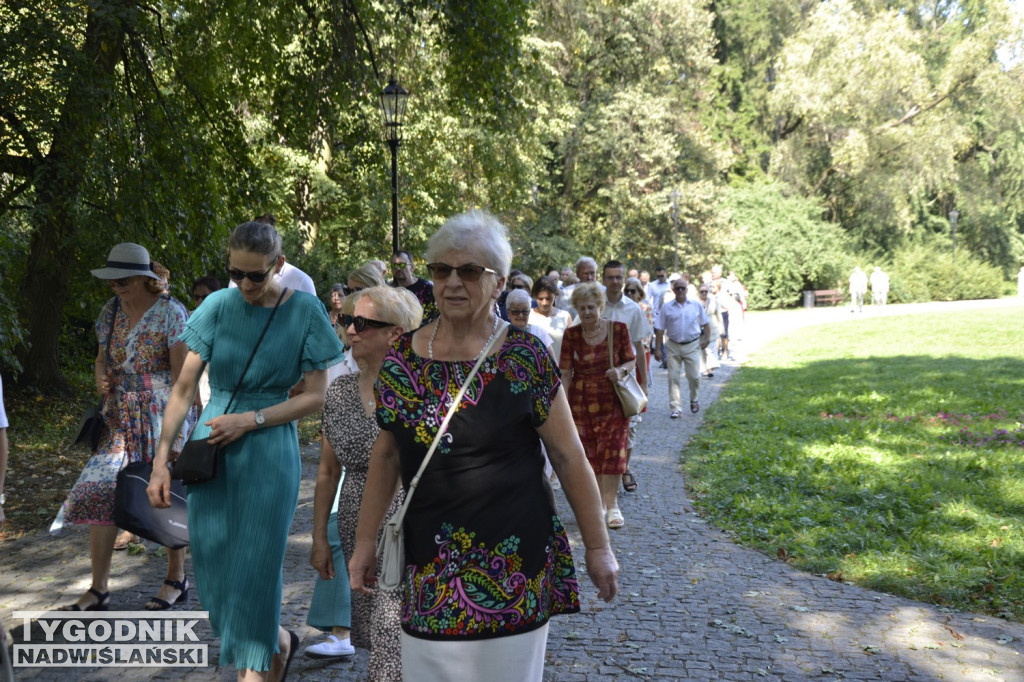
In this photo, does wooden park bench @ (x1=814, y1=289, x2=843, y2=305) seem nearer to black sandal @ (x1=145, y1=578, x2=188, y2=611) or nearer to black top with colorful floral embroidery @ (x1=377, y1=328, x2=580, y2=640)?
black sandal @ (x1=145, y1=578, x2=188, y2=611)

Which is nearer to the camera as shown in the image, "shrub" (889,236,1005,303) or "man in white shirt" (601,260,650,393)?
"man in white shirt" (601,260,650,393)

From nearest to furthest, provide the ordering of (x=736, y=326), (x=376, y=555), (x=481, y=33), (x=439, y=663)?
(x=439, y=663), (x=376, y=555), (x=481, y=33), (x=736, y=326)

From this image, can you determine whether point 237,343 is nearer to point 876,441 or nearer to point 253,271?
point 253,271

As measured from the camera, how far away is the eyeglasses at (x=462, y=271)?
3.07 metres

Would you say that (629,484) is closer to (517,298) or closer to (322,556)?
(517,298)

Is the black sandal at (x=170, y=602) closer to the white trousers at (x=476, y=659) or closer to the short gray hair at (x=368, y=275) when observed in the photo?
the short gray hair at (x=368, y=275)

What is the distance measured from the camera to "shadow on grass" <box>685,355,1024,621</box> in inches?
296

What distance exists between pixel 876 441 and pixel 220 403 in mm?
10783

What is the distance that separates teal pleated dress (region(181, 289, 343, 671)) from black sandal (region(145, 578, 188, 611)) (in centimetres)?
209

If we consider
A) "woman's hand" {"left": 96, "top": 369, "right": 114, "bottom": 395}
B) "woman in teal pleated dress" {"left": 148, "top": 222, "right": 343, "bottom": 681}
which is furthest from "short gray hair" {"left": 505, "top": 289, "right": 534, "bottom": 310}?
"woman in teal pleated dress" {"left": 148, "top": 222, "right": 343, "bottom": 681}

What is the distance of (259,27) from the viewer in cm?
1347

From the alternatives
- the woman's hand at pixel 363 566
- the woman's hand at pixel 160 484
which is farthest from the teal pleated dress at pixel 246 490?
the woman's hand at pixel 363 566

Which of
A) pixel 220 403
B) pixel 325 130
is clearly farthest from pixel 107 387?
pixel 325 130

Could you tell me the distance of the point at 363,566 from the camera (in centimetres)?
331
